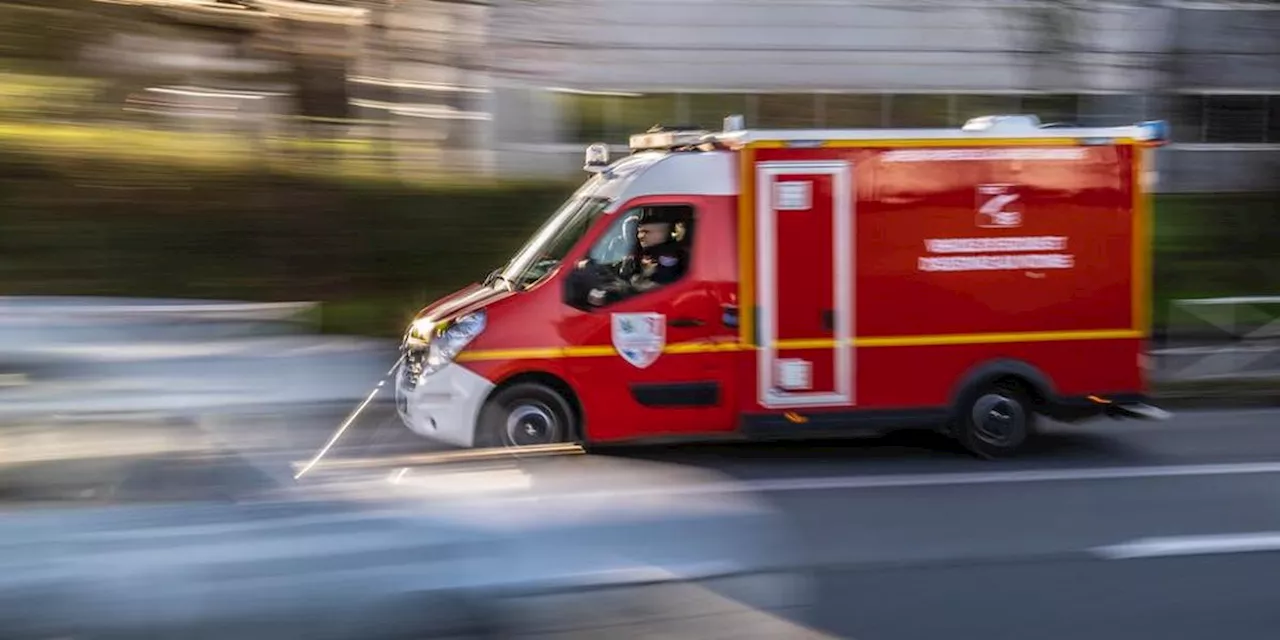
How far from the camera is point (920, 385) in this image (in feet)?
26.6

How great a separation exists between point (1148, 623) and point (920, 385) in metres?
3.04

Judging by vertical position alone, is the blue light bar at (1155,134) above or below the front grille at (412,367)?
above

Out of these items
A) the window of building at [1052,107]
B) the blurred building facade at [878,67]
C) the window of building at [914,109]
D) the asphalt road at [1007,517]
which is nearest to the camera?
the asphalt road at [1007,517]

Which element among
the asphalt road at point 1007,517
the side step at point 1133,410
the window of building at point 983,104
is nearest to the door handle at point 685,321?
the asphalt road at point 1007,517

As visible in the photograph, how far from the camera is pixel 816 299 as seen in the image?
26.0 ft

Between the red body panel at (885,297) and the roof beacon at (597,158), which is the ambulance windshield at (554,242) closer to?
the red body panel at (885,297)

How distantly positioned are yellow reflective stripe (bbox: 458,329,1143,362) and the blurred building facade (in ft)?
26.1

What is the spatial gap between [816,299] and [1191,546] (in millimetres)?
2683

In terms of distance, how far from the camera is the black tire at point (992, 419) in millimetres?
8242

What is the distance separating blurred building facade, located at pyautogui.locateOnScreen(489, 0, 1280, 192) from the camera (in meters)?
16.0

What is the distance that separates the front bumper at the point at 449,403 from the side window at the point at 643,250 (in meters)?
0.99

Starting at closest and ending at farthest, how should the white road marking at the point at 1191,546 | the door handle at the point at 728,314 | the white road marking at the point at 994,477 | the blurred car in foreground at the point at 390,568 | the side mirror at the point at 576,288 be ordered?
the blurred car in foreground at the point at 390,568 → the white road marking at the point at 1191,546 → the white road marking at the point at 994,477 → the side mirror at the point at 576,288 → the door handle at the point at 728,314

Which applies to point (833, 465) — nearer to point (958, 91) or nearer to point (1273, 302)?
point (1273, 302)

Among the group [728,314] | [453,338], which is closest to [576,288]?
[453,338]
